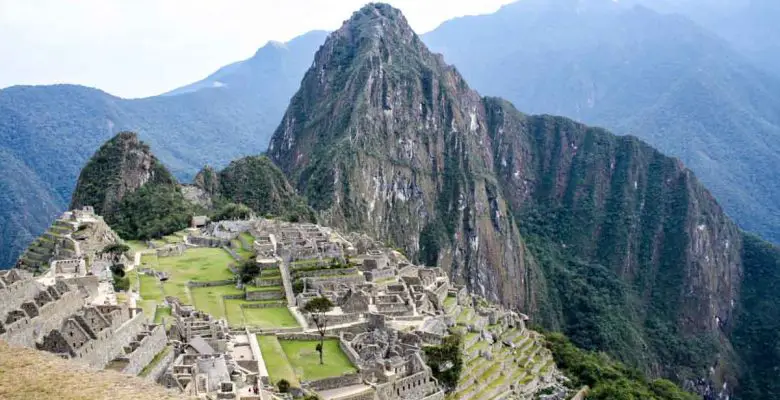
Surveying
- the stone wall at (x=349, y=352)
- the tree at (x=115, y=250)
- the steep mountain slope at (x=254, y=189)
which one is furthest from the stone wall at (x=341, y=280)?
the steep mountain slope at (x=254, y=189)

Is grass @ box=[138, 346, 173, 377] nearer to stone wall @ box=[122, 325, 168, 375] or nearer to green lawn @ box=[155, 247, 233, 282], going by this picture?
stone wall @ box=[122, 325, 168, 375]

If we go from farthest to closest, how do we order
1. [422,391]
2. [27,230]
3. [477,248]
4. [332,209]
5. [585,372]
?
1. [477,248]
2. [332,209]
3. [27,230]
4. [585,372]
5. [422,391]

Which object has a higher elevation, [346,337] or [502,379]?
[346,337]

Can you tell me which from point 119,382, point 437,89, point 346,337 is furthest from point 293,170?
point 119,382

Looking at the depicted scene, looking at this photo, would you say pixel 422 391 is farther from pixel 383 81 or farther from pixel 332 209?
pixel 383 81

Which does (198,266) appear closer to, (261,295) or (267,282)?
(267,282)

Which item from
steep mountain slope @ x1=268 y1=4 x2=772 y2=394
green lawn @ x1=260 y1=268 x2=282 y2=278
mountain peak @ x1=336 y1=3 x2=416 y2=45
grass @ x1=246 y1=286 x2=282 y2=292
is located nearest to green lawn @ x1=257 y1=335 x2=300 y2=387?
grass @ x1=246 y1=286 x2=282 y2=292
